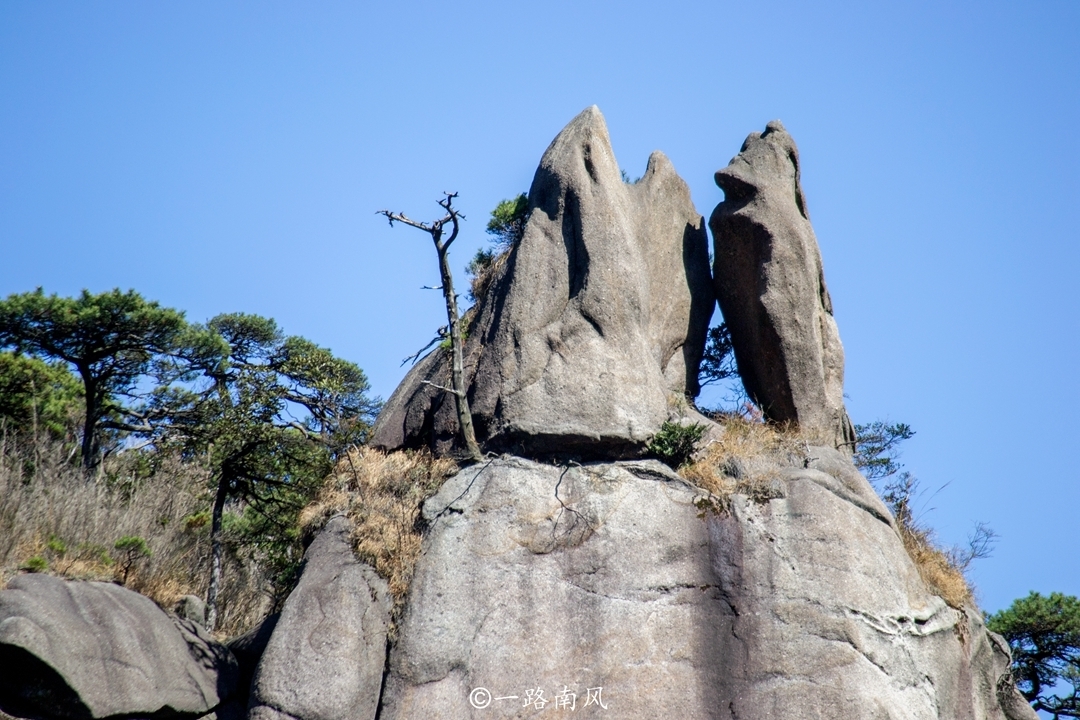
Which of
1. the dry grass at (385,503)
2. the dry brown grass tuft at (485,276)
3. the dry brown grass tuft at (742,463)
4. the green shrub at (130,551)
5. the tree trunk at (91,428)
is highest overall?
the dry brown grass tuft at (485,276)

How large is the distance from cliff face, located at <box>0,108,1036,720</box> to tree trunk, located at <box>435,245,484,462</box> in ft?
0.87

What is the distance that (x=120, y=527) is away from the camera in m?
15.7

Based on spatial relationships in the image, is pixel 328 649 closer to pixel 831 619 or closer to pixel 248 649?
pixel 248 649

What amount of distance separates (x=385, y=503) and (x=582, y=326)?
3457 millimetres

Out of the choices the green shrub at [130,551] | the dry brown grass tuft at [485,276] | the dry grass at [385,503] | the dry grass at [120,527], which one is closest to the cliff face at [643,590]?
the dry grass at [385,503]

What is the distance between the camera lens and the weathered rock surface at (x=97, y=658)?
11492 millimetres

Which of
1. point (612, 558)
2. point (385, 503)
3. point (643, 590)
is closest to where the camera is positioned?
point (643, 590)

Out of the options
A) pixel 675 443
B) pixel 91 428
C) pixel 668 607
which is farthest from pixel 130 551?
pixel 91 428

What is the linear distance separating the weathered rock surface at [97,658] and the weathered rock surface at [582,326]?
161 inches

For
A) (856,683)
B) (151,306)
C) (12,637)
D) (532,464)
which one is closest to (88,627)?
(12,637)

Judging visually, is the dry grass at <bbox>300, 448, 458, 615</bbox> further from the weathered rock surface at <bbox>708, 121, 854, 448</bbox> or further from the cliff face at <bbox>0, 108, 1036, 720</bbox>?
the weathered rock surface at <bbox>708, 121, 854, 448</bbox>

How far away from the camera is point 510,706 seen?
41.4 feet

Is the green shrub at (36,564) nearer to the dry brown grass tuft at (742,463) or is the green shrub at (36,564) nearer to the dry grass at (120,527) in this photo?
the dry grass at (120,527)

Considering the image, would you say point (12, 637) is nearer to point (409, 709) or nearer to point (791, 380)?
point (409, 709)
